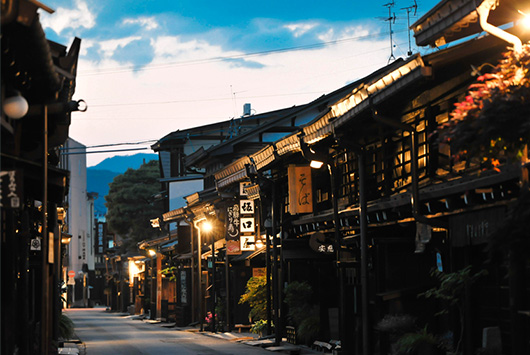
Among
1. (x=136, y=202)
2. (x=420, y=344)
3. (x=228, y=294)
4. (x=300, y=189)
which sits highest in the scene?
(x=136, y=202)

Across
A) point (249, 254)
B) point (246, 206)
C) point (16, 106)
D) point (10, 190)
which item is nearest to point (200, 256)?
point (249, 254)

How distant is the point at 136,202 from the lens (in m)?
92.1

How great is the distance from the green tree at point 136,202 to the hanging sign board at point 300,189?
59.3 metres

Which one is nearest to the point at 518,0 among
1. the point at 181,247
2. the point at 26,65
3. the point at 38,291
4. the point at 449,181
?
the point at 449,181

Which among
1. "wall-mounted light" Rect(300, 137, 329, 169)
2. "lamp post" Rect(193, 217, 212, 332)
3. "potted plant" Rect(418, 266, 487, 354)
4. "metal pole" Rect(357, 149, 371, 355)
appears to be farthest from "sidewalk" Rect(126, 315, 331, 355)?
"potted plant" Rect(418, 266, 487, 354)

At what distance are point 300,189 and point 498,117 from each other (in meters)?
20.4

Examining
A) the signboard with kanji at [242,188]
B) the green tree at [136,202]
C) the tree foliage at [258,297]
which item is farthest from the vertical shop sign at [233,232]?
the green tree at [136,202]

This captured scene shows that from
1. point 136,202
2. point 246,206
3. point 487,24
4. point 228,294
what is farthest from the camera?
point 136,202

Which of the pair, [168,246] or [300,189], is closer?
[300,189]

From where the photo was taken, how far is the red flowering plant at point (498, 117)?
12.6 metres

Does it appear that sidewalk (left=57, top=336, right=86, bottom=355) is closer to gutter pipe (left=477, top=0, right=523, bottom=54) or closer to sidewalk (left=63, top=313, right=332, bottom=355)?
sidewalk (left=63, top=313, right=332, bottom=355)

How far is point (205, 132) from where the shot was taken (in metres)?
70.1

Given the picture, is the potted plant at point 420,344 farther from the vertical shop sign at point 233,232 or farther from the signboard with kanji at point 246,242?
the vertical shop sign at point 233,232

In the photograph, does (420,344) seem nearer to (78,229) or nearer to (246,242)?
(246,242)
